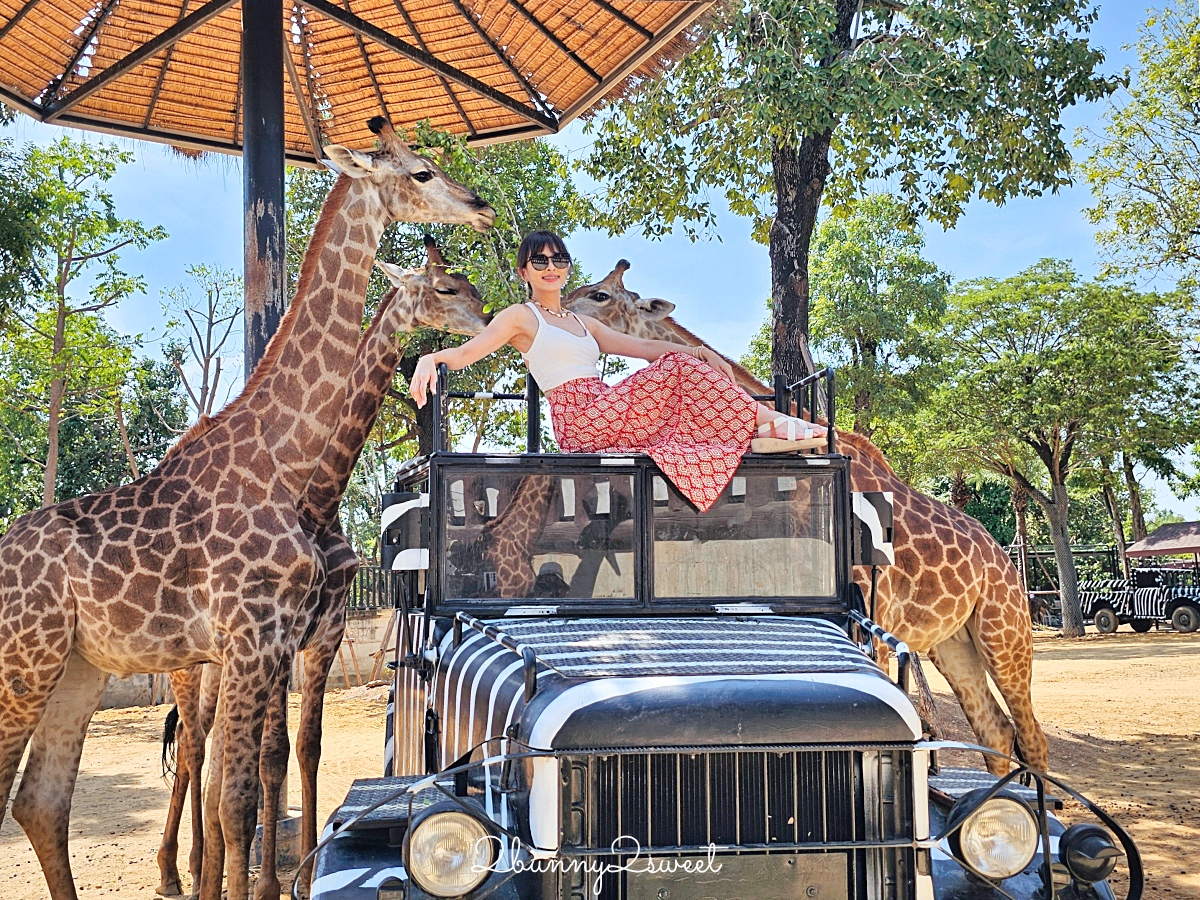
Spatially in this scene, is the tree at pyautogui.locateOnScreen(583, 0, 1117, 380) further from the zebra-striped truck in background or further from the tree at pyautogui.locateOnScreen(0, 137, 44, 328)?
the zebra-striped truck in background

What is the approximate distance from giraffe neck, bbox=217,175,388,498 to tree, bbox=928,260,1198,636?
21.8 metres

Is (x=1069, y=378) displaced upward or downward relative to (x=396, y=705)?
upward

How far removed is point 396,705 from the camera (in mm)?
5703

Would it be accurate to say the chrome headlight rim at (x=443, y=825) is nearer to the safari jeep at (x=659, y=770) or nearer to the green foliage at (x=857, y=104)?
the safari jeep at (x=659, y=770)

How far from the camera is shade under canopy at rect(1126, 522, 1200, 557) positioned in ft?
109

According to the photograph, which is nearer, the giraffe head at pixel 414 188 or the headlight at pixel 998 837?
the headlight at pixel 998 837

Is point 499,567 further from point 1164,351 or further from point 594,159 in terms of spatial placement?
point 1164,351

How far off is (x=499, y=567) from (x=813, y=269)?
81.5ft

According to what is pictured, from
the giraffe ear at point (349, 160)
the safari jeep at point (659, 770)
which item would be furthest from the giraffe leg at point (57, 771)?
the giraffe ear at point (349, 160)

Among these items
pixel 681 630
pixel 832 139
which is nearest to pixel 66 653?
pixel 681 630

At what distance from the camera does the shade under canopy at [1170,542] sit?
33188 millimetres

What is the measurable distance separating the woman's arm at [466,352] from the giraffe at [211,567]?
1.55 m

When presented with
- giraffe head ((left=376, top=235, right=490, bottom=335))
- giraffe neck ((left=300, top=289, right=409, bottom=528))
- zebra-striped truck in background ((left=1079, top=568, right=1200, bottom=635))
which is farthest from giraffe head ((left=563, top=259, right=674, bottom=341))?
zebra-striped truck in background ((left=1079, top=568, right=1200, bottom=635))

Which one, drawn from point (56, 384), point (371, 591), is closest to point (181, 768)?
point (56, 384)
